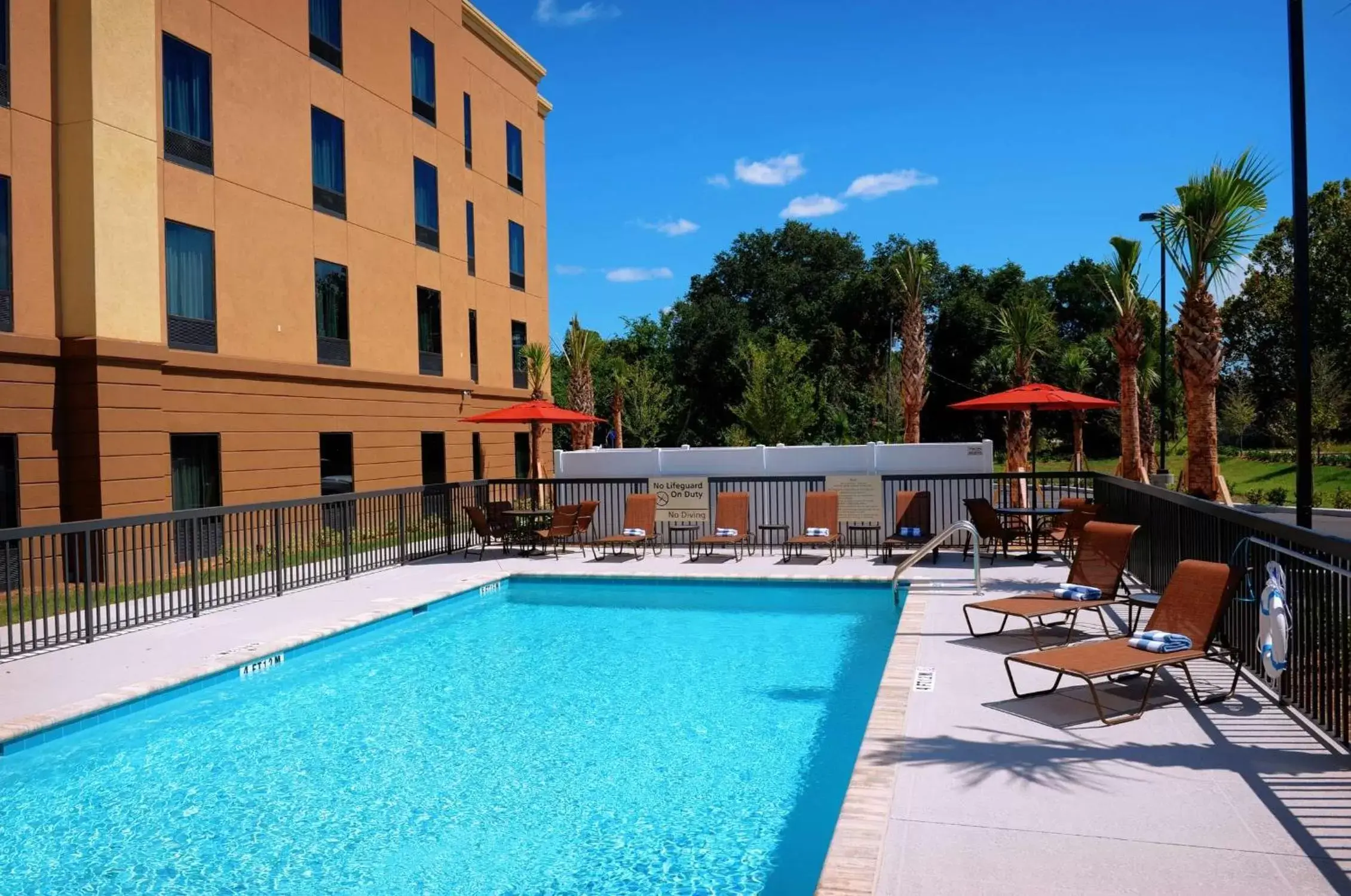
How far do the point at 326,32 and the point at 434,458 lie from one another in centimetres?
955

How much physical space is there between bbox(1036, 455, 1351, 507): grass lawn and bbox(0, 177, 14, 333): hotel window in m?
23.4

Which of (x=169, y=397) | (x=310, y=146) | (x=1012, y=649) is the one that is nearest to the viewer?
(x=1012, y=649)

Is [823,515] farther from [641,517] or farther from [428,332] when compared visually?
[428,332]

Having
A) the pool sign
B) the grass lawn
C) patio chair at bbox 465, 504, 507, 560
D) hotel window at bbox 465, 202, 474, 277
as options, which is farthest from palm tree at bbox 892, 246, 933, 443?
patio chair at bbox 465, 504, 507, 560

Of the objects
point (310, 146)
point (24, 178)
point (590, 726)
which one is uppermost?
point (310, 146)

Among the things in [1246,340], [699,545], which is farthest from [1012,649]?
[1246,340]

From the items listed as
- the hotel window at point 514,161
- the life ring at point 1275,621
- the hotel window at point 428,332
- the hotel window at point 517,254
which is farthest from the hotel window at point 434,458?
the life ring at point 1275,621

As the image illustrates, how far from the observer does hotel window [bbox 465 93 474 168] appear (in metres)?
24.3

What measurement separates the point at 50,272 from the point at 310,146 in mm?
6181

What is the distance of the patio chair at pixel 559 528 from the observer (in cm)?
1451

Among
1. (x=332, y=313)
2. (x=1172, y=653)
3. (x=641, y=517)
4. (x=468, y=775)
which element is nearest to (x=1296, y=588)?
(x=1172, y=653)

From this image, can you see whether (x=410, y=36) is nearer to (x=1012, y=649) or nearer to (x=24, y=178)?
(x=24, y=178)

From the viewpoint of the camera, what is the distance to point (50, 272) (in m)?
13.1

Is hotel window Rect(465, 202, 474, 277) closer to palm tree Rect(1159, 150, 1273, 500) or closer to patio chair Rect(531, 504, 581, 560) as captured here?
patio chair Rect(531, 504, 581, 560)
